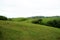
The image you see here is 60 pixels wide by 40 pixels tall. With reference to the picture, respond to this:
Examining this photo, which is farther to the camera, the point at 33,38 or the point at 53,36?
the point at 53,36

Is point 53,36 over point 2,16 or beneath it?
beneath

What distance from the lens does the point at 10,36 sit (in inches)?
792

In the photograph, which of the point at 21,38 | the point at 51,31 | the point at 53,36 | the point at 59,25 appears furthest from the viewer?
the point at 59,25

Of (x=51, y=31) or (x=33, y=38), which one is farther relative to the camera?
(x=51, y=31)

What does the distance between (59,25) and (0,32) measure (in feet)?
53.9

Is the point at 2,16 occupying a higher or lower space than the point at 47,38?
higher

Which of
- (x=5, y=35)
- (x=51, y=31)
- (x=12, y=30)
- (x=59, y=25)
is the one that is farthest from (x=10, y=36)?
(x=59, y=25)

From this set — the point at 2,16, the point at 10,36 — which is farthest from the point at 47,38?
the point at 2,16

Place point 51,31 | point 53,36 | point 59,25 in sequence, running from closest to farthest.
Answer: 1. point 53,36
2. point 51,31
3. point 59,25

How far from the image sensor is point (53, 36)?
2162cm

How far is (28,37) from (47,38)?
2.35 m

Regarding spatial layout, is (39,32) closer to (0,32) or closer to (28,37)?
(28,37)

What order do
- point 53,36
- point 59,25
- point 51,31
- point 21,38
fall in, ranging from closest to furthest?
1. point 21,38
2. point 53,36
3. point 51,31
4. point 59,25

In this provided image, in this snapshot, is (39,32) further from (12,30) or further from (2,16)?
(2,16)
